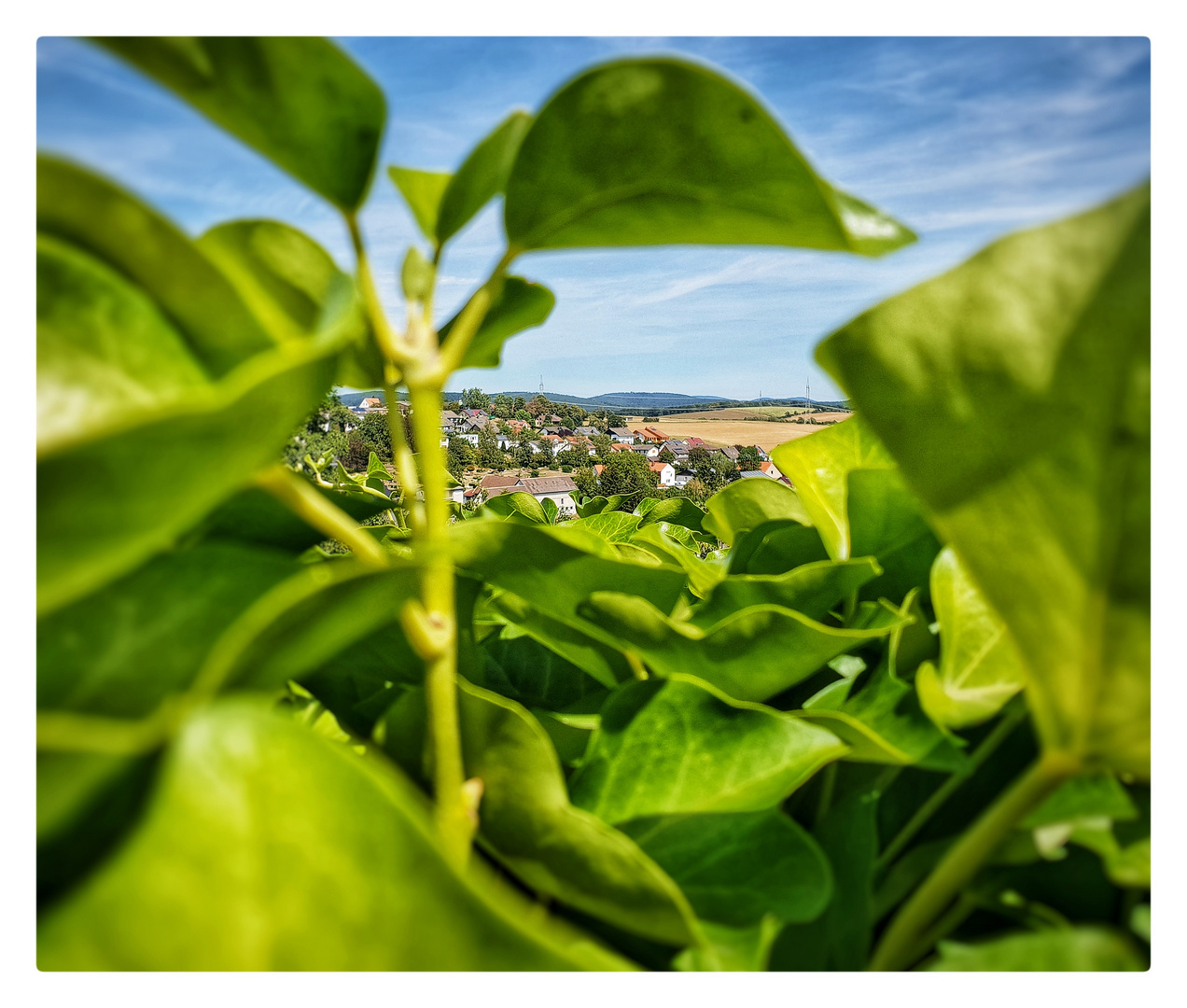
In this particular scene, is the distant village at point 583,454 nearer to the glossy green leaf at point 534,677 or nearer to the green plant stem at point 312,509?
the glossy green leaf at point 534,677

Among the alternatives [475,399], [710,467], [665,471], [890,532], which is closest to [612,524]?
[890,532]

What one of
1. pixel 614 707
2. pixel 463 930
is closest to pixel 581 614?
pixel 614 707

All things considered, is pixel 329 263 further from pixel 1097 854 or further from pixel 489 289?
pixel 1097 854

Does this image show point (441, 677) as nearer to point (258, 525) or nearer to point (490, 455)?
point (258, 525)

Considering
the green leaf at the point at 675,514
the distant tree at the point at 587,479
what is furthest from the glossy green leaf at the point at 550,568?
the distant tree at the point at 587,479

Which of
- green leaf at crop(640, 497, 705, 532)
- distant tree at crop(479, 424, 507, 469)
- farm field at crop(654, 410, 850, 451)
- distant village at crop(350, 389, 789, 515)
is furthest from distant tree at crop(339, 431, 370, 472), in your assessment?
farm field at crop(654, 410, 850, 451)
